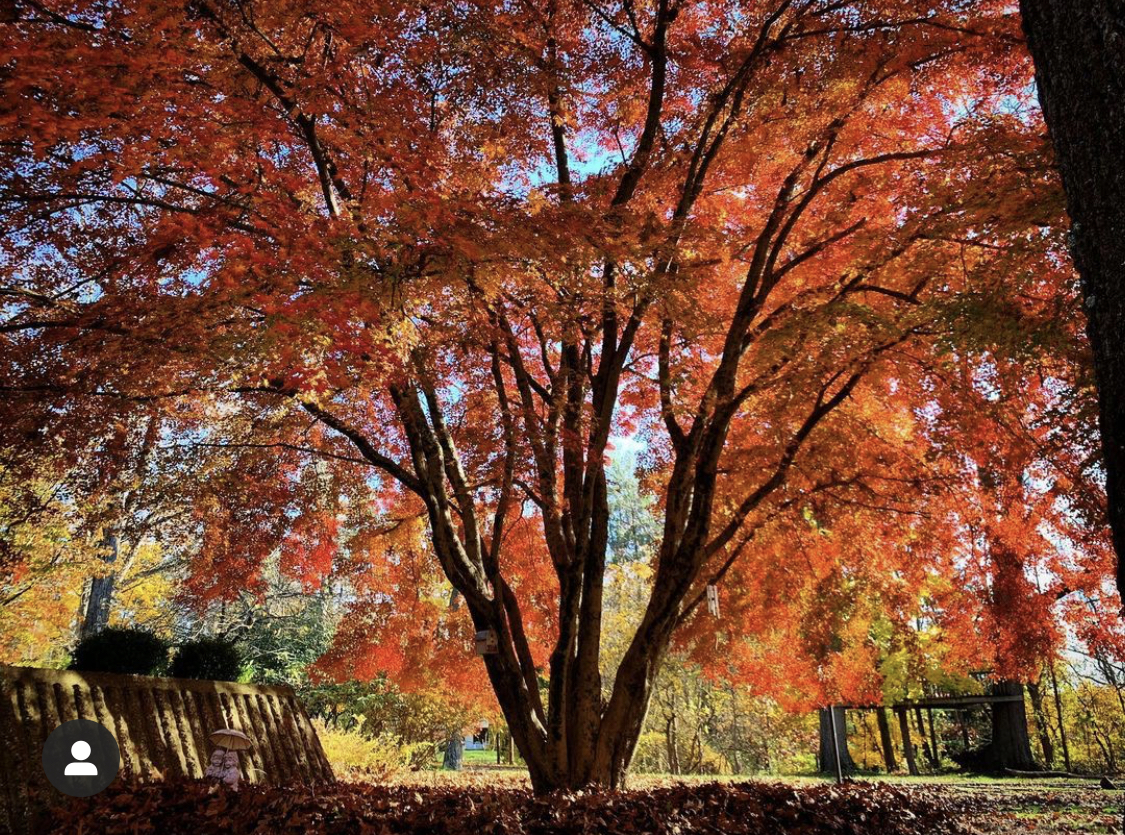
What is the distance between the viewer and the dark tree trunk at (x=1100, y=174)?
1902mm

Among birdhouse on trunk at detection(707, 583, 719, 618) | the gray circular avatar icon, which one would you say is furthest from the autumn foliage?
the gray circular avatar icon

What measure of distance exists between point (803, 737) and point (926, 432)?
62.2 ft

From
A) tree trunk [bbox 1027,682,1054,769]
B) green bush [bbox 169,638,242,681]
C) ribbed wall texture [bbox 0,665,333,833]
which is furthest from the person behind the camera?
tree trunk [bbox 1027,682,1054,769]

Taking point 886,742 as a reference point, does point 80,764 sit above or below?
above

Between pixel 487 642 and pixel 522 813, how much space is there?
7.75 ft

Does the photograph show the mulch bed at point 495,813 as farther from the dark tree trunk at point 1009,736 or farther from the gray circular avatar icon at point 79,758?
the dark tree trunk at point 1009,736

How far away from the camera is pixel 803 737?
23.9 metres

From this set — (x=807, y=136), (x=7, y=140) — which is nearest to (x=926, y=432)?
(x=807, y=136)

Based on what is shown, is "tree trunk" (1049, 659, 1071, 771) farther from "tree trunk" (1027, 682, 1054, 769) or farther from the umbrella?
the umbrella

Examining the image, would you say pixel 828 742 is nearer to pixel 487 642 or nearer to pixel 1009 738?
pixel 1009 738

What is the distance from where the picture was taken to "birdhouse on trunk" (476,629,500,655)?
6.59 metres

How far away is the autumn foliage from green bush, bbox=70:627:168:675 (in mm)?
2217

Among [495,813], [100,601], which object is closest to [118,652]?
[495,813]

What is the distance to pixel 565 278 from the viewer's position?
585 cm
